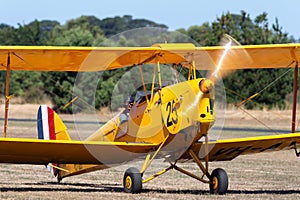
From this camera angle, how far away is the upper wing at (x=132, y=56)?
513 inches

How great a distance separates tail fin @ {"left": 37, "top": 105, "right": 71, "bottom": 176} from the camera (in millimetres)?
15094

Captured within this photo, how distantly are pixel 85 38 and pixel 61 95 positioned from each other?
693cm

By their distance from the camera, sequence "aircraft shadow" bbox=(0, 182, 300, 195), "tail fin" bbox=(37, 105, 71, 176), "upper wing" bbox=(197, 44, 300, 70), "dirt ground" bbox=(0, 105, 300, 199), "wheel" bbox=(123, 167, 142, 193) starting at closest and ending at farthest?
"dirt ground" bbox=(0, 105, 300, 199)
"wheel" bbox=(123, 167, 142, 193)
"aircraft shadow" bbox=(0, 182, 300, 195)
"upper wing" bbox=(197, 44, 300, 70)
"tail fin" bbox=(37, 105, 71, 176)

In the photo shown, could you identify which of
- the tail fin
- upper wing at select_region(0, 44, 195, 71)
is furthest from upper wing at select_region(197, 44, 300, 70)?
the tail fin

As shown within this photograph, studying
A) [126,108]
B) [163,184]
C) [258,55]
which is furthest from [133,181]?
[258,55]

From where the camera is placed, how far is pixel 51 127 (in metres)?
15.2

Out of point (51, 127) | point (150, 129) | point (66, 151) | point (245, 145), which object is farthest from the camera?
point (51, 127)

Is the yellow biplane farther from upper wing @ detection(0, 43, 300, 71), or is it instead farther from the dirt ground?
the dirt ground

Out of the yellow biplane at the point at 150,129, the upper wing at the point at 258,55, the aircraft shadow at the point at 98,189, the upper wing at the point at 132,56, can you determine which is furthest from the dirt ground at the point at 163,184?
the upper wing at the point at 132,56

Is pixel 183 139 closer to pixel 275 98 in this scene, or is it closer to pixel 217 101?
pixel 217 101

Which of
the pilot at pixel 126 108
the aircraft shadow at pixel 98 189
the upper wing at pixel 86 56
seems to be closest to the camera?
the aircraft shadow at pixel 98 189

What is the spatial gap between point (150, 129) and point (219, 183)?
147 centimetres

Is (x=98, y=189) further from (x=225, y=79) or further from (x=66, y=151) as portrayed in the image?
(x=225, y=79)

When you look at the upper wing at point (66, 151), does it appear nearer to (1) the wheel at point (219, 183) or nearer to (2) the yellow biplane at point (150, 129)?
(2) the yellow biplane at point (150, 129)
